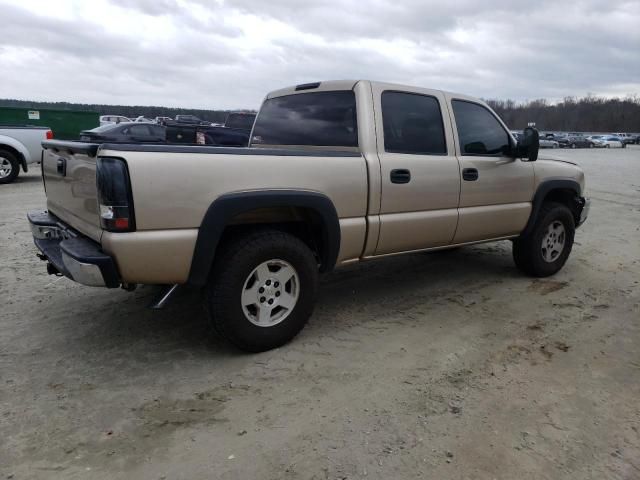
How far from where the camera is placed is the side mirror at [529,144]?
180 inches

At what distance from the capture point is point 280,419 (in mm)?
2709

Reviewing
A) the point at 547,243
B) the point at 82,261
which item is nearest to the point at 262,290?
the point at 82,261

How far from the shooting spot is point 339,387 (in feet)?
9.99

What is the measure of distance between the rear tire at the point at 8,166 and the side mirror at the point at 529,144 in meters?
11.5

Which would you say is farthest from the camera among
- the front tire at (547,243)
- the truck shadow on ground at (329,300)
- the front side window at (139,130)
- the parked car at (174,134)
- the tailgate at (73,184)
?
the front side window at (139,130)

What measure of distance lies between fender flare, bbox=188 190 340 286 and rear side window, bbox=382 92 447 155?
837mm

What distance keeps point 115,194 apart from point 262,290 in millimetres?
1124

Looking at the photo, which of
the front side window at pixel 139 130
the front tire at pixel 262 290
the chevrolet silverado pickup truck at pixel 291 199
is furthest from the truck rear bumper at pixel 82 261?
the front side window at pixel 139 130

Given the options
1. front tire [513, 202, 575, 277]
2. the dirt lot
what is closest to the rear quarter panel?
the dirt lot

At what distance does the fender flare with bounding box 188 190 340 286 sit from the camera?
2.99 metres

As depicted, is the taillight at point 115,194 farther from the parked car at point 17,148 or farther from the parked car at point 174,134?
the parked car at point 17,148

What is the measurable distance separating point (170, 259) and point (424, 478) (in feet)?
5.86

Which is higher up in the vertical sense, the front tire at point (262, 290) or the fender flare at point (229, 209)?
the fender flare at point (229, 209)

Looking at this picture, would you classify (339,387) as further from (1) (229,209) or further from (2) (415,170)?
(2) (415,170)
